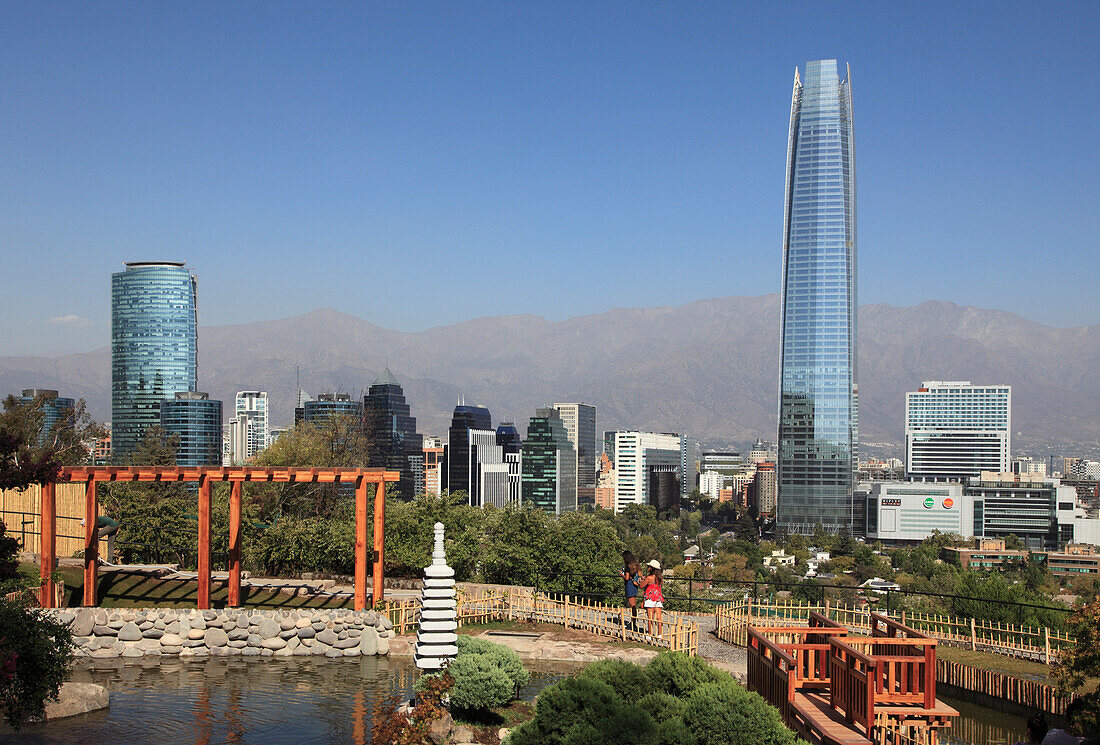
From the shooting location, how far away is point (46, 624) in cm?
1155

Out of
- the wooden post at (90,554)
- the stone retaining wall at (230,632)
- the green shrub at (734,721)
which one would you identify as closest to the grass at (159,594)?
the wooden post at (90,554)

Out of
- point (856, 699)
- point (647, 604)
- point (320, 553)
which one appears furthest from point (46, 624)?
point (320, 553)

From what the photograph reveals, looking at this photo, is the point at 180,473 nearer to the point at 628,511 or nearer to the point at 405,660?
the point at 405,660

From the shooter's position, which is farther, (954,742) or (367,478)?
(367,478)

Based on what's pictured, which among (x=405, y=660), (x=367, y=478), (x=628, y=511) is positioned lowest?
(x=628, y=511)

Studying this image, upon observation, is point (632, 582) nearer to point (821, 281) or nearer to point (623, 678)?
point (623, 678)

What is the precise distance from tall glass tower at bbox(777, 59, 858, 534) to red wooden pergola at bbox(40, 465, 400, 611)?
137m

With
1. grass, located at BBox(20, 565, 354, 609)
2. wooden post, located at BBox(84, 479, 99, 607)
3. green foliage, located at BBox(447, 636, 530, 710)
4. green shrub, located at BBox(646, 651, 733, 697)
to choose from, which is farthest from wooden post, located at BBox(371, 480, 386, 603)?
green shrub, located at BBox(646, 651, 733, 697)

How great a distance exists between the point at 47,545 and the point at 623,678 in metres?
15.3

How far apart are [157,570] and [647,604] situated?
42.0 feet

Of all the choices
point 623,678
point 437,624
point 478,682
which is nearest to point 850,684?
point 623,678

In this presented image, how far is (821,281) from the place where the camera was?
150 meters

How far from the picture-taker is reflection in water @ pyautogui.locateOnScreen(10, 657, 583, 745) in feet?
43.5

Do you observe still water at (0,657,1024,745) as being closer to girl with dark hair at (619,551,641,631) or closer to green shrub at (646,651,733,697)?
girl with dark hair at (619,551,641,631)
